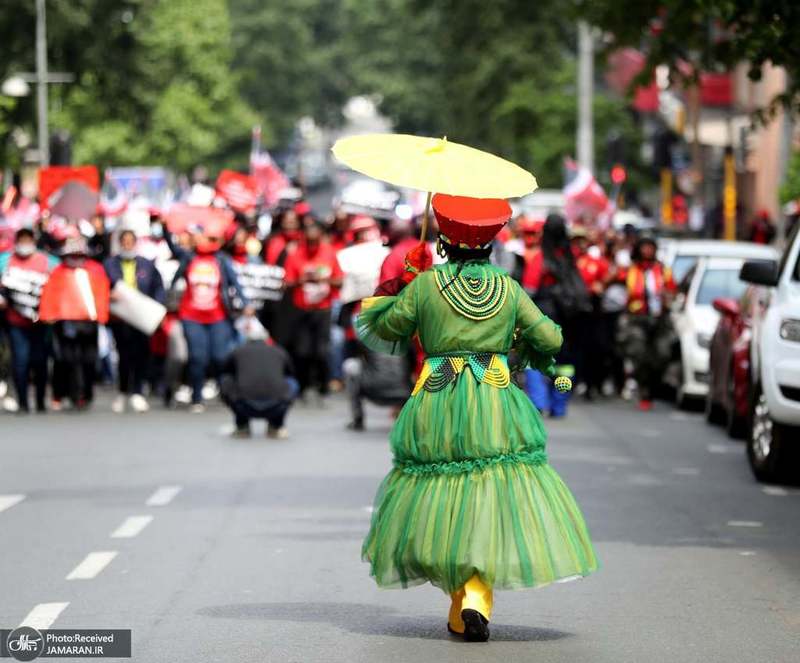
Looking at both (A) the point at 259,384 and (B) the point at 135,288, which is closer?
(A) the point at 259,384

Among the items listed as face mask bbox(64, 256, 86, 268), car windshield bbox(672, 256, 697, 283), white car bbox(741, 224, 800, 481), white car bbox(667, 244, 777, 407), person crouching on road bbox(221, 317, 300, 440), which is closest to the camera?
white car bbox(741, 224, 800, 481)

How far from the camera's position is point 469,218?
8492mm

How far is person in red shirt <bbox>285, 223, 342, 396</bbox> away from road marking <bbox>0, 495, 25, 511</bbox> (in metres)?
8.37

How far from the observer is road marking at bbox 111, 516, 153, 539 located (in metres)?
11.9

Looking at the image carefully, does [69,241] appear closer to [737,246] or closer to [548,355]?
[737,246]

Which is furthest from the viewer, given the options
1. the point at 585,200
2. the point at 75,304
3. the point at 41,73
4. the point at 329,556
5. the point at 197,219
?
the point at 41,73

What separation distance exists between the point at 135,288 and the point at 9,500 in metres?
A: 7.88

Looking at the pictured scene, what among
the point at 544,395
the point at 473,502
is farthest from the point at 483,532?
the point at 544,395

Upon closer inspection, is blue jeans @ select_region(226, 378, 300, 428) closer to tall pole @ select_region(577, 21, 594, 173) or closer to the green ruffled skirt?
the green ruffled skirt

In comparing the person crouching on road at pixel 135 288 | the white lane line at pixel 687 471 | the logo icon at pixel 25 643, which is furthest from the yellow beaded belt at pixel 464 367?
the person crouching on road at pixel 135 288

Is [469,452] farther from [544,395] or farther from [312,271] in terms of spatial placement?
[312,271]

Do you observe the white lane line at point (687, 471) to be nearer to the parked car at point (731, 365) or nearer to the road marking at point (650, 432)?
the parked car at point (731, 365)

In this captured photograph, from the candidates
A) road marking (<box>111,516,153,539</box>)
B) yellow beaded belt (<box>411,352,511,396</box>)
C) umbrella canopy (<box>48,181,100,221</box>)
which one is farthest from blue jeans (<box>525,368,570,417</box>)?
yellow beaded belt (<box>411,352,511,396</box>)

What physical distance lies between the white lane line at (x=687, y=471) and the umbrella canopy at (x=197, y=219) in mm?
6842
